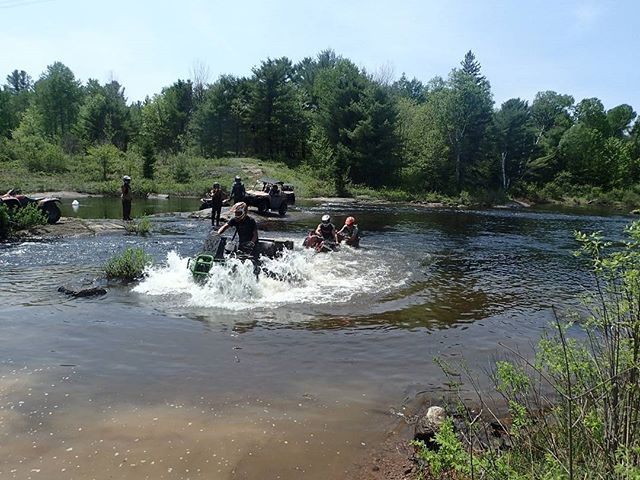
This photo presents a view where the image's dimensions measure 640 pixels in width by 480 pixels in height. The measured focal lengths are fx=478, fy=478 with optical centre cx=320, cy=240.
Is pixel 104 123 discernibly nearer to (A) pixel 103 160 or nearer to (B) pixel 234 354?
(A) pixel 103 160

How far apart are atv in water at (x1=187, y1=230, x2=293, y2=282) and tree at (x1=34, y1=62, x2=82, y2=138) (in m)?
71.0

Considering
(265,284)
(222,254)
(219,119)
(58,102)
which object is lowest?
(265,284)

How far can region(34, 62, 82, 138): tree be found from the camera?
71062 millimetres

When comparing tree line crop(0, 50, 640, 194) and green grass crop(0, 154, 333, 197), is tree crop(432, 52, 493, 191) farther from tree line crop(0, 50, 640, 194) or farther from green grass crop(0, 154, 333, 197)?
green grass crop(0, 154, 333, 197)

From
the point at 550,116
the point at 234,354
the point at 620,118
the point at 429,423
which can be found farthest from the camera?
the point at 620,118

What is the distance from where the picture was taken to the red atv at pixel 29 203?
16078mm

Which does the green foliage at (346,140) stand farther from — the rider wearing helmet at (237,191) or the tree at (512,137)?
the rider wearing helmet at (237,191)

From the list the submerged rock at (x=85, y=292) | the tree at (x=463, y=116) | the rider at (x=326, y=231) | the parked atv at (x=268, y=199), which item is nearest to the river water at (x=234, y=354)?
the submerged rock at (x=85, y=292)

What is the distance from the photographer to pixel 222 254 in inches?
408

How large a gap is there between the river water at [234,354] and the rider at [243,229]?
745 millimetres

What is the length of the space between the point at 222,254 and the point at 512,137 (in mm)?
50751

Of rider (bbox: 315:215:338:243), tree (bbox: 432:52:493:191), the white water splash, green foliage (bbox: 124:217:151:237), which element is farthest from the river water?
tree (bbox: 432:52:493:191)

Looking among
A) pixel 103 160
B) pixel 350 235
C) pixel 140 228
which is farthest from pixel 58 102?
pixel 350 235

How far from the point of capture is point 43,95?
71.2 m
